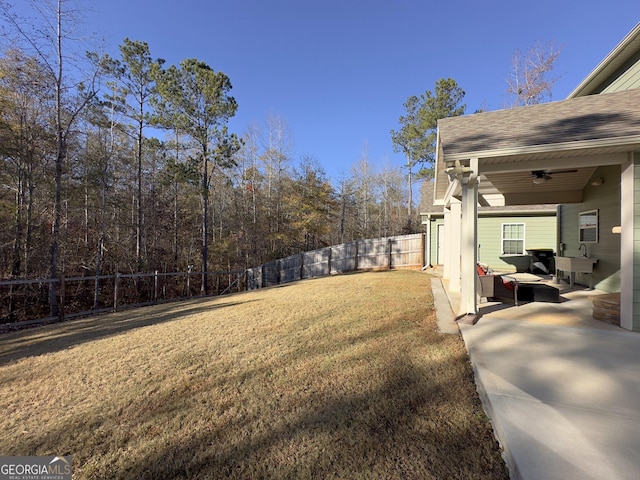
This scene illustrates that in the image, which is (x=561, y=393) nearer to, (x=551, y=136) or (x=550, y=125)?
(x=551, y=136)

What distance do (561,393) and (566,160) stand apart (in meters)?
3.60

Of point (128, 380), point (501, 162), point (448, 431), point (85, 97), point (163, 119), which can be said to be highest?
point (163, 119)

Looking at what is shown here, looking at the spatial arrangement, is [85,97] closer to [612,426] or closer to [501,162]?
[501,162]

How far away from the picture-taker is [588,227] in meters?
6.65

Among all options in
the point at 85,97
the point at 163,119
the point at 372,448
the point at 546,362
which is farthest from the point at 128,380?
the point at 163,119

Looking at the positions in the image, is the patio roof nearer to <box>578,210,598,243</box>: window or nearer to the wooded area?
<box>578,210,598,243</box>: window

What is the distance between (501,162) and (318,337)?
4.10 metres

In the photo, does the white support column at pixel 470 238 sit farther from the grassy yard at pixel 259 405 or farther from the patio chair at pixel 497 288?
the patio chair at pixel 497 288

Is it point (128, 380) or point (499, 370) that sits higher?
point (499, 370)

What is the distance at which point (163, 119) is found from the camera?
1386 centimetres

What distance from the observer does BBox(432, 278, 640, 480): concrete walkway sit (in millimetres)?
1593

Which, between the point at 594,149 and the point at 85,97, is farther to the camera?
the point at 85,97

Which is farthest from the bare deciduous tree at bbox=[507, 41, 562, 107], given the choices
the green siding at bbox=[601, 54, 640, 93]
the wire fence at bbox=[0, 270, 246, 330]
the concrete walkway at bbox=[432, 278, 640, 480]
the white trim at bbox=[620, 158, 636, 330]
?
the wire fence at bbox=[0, 270, 246, 330]

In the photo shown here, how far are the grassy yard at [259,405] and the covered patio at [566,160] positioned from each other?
2295 millimetres
